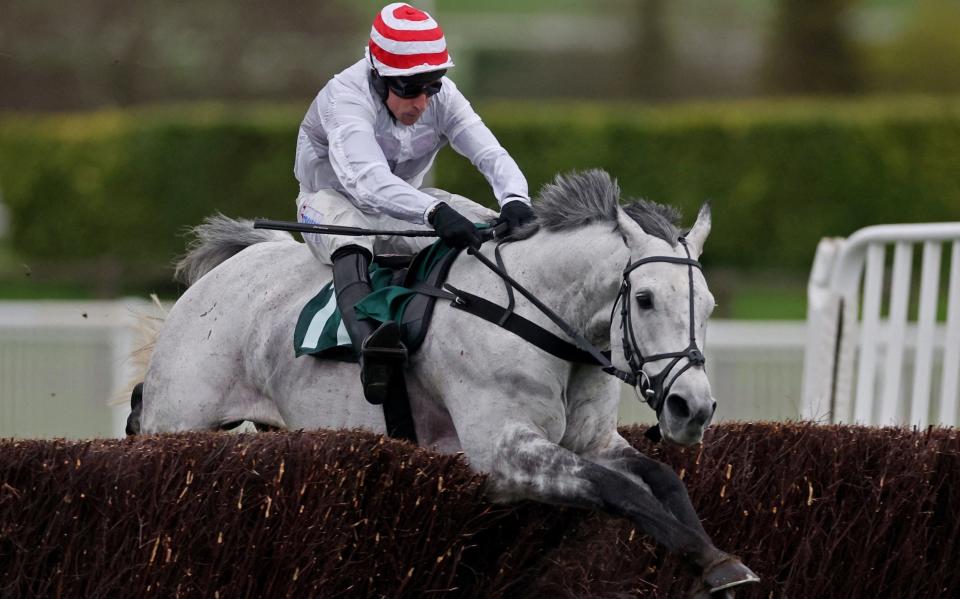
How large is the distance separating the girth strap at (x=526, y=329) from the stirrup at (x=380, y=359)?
247mm

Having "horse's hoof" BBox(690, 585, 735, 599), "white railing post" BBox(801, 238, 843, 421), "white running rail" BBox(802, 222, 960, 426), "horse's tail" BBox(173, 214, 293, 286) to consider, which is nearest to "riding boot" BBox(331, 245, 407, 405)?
"horse's tail" BBox(173, 214, 293, 286)

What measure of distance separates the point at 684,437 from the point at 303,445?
1067mm

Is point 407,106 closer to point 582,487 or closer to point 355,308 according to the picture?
point 355,308

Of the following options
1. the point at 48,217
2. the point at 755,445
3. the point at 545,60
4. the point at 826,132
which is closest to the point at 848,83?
the point at 545,60

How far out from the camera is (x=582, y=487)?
4.21 meters

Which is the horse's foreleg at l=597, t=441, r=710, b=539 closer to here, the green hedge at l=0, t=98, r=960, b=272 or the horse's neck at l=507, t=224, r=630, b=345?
the horse's neck at l=507, t=224, r=630, b=345

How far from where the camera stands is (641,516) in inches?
161

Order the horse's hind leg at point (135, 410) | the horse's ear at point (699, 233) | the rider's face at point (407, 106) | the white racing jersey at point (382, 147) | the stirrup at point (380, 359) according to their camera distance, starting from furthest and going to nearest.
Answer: the horse's hind leg at point (135, 410), the rider's face at point (407, 106), the white racing jersey at point (382, 147), the stirrup at point (380, 359), the horse's ear at point (699, 233)

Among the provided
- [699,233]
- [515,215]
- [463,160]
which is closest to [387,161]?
[515,215]

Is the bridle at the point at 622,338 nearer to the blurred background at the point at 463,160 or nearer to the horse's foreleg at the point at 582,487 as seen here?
the horse's foreleg at the point at 582,487

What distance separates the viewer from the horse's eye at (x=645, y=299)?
4.18m

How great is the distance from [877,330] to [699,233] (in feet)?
9.40

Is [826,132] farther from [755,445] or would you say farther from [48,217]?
[755,445]

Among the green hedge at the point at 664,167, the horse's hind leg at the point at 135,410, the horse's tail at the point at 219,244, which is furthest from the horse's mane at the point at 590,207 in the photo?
the green hedge at the point at 664,167
